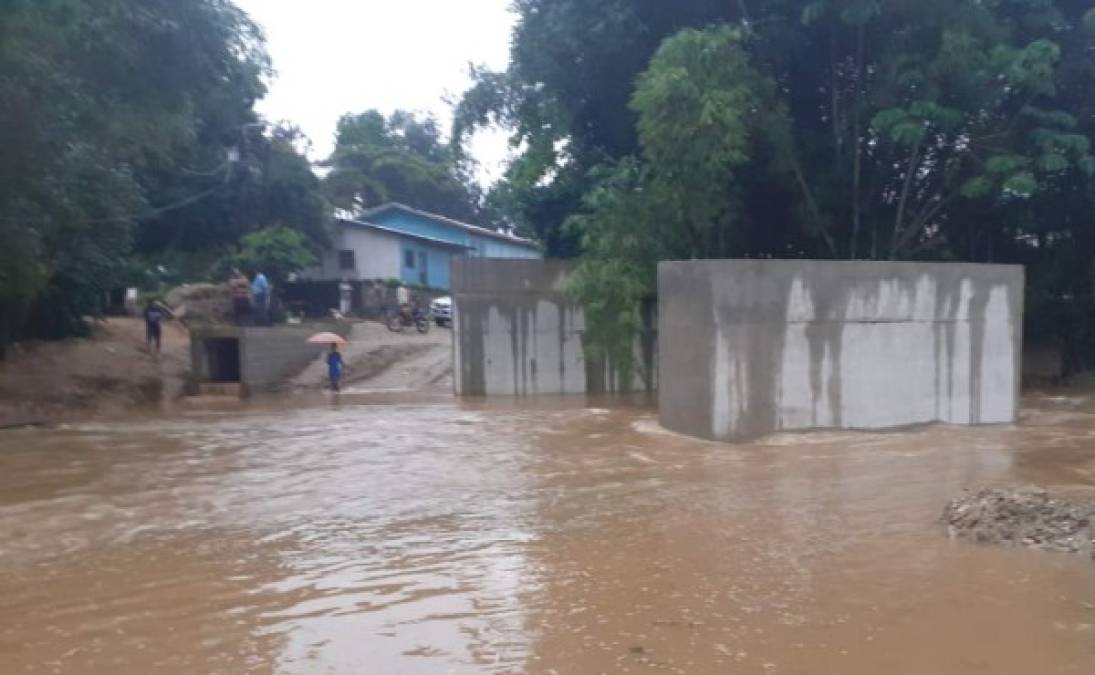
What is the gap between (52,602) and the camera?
641 cm

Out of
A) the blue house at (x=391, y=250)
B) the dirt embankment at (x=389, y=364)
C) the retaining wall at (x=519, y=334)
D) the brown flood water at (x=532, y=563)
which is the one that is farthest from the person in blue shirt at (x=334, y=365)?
the blue house at (x=391, y=250)

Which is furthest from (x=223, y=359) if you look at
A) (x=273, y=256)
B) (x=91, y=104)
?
(x=273, y=256)

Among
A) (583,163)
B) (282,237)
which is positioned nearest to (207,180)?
(282,237)

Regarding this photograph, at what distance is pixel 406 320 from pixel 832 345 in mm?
16828

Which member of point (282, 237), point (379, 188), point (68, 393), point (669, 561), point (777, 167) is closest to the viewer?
point (669, 561)

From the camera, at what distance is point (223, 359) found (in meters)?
21.9

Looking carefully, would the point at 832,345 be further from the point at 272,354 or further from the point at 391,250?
the point at 391,250

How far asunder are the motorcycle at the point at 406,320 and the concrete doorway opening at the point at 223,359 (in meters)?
6.80

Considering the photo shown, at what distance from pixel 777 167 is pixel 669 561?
11.8m

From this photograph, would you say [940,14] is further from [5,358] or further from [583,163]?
[5,358]

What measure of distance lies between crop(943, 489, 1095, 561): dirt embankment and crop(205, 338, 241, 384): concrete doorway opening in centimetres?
1661

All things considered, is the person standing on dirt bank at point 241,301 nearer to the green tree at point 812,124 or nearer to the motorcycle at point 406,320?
the motorcycle at point 406,320

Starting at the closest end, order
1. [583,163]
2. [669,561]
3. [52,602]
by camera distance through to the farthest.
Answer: [52,602] → [669,561] → [583,163]

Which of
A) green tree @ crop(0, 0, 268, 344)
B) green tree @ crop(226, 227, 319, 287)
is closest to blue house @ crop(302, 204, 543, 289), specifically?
green tree @ crop(226, 227, 319, 287)
